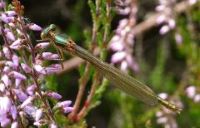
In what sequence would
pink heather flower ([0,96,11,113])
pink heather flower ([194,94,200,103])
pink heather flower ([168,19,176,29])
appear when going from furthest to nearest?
pink heather flower ([194,94,200,103]) < pink heather flower ([168,19,176,29]) < pink heather flower ([0,96,11,113])

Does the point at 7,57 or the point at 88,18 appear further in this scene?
the point at 88,18

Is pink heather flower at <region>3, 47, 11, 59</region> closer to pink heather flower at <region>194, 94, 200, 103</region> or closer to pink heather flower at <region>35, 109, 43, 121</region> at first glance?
pink heather flower at <region>35, 109, 43, 121</region>

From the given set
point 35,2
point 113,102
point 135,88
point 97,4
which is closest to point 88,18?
point 35,2

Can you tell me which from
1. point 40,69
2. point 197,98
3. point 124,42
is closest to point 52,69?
point 40,69

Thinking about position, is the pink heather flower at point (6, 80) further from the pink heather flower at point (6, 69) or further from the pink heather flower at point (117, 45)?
the pink heather flower at point (117, 45)

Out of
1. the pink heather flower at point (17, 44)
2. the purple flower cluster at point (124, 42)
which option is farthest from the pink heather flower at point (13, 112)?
the purple flower cluster at point (124, 42)

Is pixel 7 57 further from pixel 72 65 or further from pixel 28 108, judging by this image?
pixel 72 65

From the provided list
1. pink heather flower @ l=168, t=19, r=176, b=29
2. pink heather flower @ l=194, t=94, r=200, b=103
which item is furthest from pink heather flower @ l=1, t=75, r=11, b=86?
pink heather flower @ l=194, t=94, r=200, b=103

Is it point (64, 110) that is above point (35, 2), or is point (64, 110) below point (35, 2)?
below
